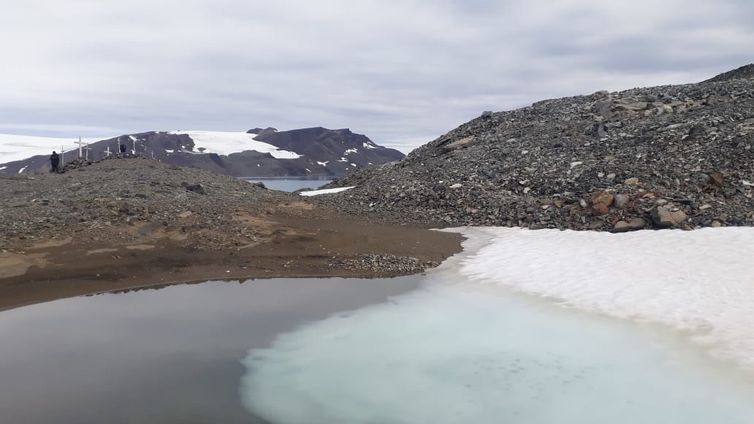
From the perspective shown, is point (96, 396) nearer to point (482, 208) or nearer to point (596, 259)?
point (596, 259)

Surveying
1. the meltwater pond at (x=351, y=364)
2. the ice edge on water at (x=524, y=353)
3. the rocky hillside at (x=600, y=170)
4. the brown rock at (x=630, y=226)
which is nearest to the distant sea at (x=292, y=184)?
the rocky hillside at (x=600, y=170)

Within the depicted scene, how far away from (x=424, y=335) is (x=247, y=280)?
6.48 metres

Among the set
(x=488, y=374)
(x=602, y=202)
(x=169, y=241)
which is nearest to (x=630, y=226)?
(x=602, y=202)

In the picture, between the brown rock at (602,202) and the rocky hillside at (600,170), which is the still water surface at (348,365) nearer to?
the brown rock at (602,202)

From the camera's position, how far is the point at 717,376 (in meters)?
8.02

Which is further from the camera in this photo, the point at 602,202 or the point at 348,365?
the point at 602,202

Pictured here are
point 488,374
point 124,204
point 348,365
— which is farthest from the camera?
point 124,204

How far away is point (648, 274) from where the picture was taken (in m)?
13.6

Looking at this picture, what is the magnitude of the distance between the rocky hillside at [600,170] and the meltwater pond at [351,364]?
9.77 m

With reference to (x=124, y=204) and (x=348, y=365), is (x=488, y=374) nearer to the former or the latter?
(x=348, y=365)

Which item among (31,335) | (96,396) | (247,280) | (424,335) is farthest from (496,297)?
(31,335)

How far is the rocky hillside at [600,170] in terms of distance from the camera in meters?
19.5

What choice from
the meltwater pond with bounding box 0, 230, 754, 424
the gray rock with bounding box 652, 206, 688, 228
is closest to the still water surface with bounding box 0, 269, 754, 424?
the meltwater pond with bounding box 0, 230, 754, 424

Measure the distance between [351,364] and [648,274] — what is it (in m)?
9.27
